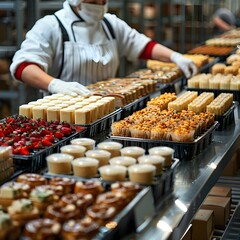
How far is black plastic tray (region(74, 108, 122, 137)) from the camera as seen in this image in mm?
3150

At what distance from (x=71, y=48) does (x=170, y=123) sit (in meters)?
1.69

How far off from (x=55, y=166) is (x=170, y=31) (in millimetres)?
9139

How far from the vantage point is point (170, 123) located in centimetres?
299

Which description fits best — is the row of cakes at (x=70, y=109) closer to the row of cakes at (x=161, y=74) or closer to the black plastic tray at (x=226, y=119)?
the black plastic tray at (x=226, y=119)

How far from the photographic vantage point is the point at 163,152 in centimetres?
243

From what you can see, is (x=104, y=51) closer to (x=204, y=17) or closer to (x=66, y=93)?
(x=66, y=93)

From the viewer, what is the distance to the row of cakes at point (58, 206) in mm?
1729

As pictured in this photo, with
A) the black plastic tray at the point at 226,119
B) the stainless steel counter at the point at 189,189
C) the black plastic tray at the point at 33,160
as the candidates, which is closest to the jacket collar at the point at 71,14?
the black plastic tray at the point at 226,119

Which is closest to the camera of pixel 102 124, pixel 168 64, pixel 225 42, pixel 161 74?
pixel 102 124

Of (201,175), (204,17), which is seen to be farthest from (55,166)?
(204,17)

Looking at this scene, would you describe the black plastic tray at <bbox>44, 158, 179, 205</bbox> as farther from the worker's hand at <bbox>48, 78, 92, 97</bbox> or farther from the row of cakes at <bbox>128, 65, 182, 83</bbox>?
the row of cakes at <bbox>128, 65, 182, 83</bbox>

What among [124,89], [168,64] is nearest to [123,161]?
[124,89]

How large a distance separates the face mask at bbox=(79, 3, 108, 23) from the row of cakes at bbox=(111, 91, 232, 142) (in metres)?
1.09

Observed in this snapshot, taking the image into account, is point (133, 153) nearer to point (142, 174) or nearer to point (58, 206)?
point (142, 174)
